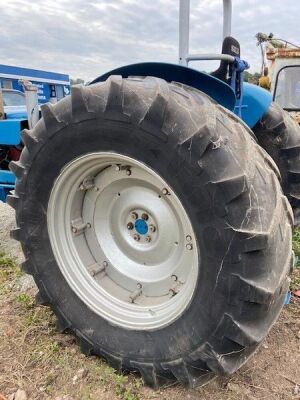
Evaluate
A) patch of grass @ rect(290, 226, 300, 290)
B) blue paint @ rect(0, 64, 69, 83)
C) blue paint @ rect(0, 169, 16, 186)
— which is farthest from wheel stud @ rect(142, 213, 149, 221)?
blue paint @ rect(0, 64, 69, 83)

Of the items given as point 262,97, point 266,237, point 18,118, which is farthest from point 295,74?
point 266,237

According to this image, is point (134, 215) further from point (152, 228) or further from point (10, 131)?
point (10, 131)

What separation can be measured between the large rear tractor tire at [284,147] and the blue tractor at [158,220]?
1.74ft

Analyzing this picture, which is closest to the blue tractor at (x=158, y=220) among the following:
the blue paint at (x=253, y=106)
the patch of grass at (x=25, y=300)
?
the blue paint at (x=253, y=106)

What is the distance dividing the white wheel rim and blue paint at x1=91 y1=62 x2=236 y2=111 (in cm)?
48

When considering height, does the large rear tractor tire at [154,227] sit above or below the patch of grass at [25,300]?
above

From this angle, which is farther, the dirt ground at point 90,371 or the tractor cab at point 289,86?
the tractor cab at point 289,86

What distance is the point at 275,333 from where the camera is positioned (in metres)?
2.34

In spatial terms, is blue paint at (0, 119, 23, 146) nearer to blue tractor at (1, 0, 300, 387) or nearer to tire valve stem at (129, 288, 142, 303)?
blue tractor at (1, 0, 300, 387)

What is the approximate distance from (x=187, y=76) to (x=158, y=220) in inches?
28.0

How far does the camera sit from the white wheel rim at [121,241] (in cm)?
195

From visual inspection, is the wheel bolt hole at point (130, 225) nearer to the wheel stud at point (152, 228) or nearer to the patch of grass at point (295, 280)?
the wheel stud at point (152, 228)

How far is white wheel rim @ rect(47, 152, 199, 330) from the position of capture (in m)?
1.95

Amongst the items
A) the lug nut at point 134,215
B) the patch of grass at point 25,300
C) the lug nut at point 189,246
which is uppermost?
the lug nut at point 134,215
